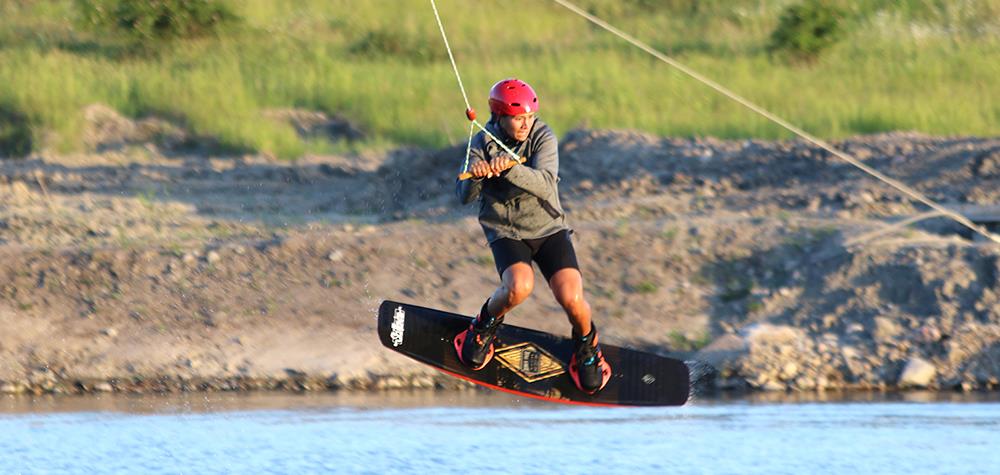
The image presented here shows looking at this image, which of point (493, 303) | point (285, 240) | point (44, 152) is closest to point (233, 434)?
point (493, 303)

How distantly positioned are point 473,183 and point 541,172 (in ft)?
1.18

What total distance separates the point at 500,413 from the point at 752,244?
147 inches

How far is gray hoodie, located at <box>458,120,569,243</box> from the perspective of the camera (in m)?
7.82

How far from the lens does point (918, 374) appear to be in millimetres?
12102

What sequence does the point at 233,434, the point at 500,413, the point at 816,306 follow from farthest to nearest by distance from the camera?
the point at 816,306 → the point at 500,413 → the point at 233,434

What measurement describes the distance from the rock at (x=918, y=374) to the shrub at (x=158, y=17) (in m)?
16.4

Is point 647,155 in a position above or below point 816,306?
above

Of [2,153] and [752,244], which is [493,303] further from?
[2,153]

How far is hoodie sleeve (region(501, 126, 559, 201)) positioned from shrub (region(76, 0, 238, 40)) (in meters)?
18.4

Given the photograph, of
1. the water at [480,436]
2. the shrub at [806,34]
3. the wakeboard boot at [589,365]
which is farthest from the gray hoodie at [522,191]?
the shrub at [806,34]

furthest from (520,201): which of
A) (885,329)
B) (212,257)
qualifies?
(212,257)

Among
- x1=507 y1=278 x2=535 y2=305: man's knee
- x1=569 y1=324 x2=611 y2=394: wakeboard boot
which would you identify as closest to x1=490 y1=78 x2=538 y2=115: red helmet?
x1=507 y1=278 x2=535 y2=305: man's knee

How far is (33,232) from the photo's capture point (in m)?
14.9

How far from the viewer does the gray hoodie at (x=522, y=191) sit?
7824mm
